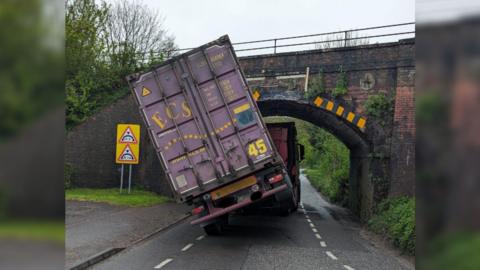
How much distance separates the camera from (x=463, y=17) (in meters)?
1.12

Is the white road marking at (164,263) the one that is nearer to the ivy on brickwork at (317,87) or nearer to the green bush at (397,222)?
the green bush at (397,222)

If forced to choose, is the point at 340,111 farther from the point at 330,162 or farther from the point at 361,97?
the point at 330,162

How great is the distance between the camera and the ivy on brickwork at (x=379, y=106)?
46.2 ft

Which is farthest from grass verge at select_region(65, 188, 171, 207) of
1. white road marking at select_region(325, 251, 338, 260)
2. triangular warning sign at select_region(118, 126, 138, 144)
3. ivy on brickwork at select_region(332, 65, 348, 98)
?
white road marking at select_region(325, 251, 338, 260)

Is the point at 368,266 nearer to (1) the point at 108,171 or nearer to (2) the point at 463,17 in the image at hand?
(2) the point at 463,17

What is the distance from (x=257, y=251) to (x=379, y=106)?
24.1 feet

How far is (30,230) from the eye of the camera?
1.36 metres

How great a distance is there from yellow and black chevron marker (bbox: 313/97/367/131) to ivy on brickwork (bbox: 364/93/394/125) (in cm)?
37

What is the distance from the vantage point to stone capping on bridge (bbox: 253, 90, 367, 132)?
14430 millimetres

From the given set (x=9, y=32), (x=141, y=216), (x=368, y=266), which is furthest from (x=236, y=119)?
(x=9, y=32)

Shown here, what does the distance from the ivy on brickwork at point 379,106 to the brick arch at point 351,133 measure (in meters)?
0.70

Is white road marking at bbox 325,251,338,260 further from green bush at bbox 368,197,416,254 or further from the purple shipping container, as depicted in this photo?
the purple shipping container

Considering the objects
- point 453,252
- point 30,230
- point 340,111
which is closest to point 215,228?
point 340,111

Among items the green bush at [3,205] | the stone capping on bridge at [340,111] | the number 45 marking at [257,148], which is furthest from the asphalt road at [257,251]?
the green bush at [3,205]
